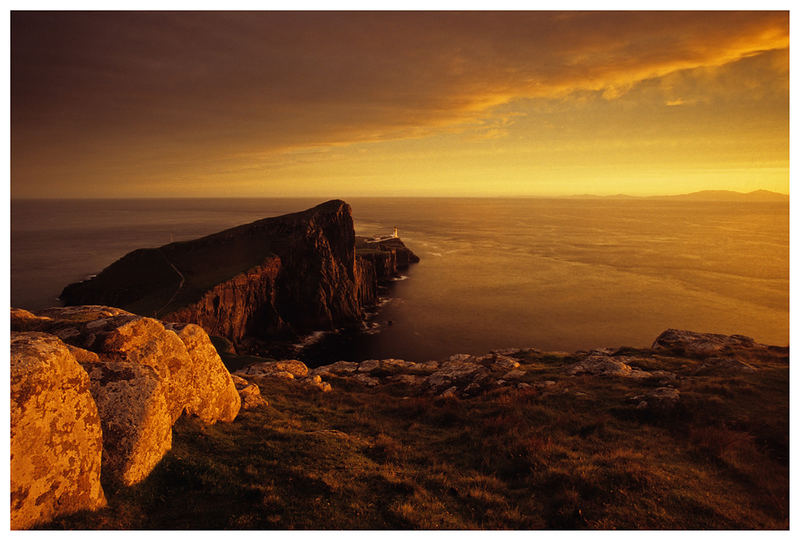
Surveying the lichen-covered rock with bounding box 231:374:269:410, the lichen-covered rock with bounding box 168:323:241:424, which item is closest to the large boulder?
the lichen-covered rock with bounding box 168:323:241:424

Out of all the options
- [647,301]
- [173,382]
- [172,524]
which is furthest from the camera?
[647,301]

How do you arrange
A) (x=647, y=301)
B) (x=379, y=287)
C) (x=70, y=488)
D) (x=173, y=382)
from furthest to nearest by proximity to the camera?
(x=379, y=287) → (x=647, y=301) → (x=173, y=382) → (x=70, y=488)

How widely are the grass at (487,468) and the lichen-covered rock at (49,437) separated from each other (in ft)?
1.91

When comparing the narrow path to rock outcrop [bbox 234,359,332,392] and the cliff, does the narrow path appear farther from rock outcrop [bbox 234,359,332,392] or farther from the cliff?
rock outcrop [bbox 234,359,332,392]

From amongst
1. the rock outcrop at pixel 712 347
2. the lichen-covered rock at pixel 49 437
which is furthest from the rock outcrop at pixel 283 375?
the rock outcrop at pixel 712 347

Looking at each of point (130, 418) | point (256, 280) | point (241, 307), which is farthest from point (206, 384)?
point (256, 280)

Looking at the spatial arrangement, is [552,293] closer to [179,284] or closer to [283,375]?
[283,375]

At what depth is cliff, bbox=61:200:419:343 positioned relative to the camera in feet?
201

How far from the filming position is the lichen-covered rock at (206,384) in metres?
14.3

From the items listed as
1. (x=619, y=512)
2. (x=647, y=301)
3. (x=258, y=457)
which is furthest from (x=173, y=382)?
(x=647, y=301)
